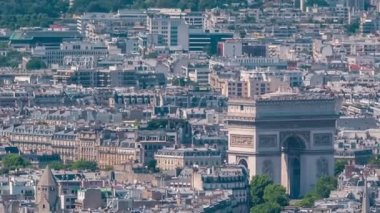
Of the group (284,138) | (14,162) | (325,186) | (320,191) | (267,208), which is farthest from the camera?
(284,138)

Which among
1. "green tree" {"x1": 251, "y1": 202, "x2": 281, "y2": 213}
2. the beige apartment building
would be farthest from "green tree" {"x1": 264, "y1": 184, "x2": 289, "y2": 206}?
the beige apartment building

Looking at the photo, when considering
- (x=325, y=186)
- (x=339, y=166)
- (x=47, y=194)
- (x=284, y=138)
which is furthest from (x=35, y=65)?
(x=47, y=194)

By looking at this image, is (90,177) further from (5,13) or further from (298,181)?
(5,13)

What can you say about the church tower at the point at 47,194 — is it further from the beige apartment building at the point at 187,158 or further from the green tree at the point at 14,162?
the beige apartment building at the point at 187,158

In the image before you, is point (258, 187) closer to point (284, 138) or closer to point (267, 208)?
point (267, 208)

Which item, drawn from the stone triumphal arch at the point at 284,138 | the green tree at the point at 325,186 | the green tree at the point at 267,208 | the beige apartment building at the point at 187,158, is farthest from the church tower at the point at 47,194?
the stone triumphal arch at the point at 284,138

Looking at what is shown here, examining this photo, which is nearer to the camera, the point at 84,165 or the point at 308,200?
the point at 308,200

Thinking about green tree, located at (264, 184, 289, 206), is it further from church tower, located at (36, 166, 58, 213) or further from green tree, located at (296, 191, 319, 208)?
church tower, located at (36, 166, 58, 213)

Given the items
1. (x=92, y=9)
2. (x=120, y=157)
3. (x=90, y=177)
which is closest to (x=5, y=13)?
(x=92, y=9)
